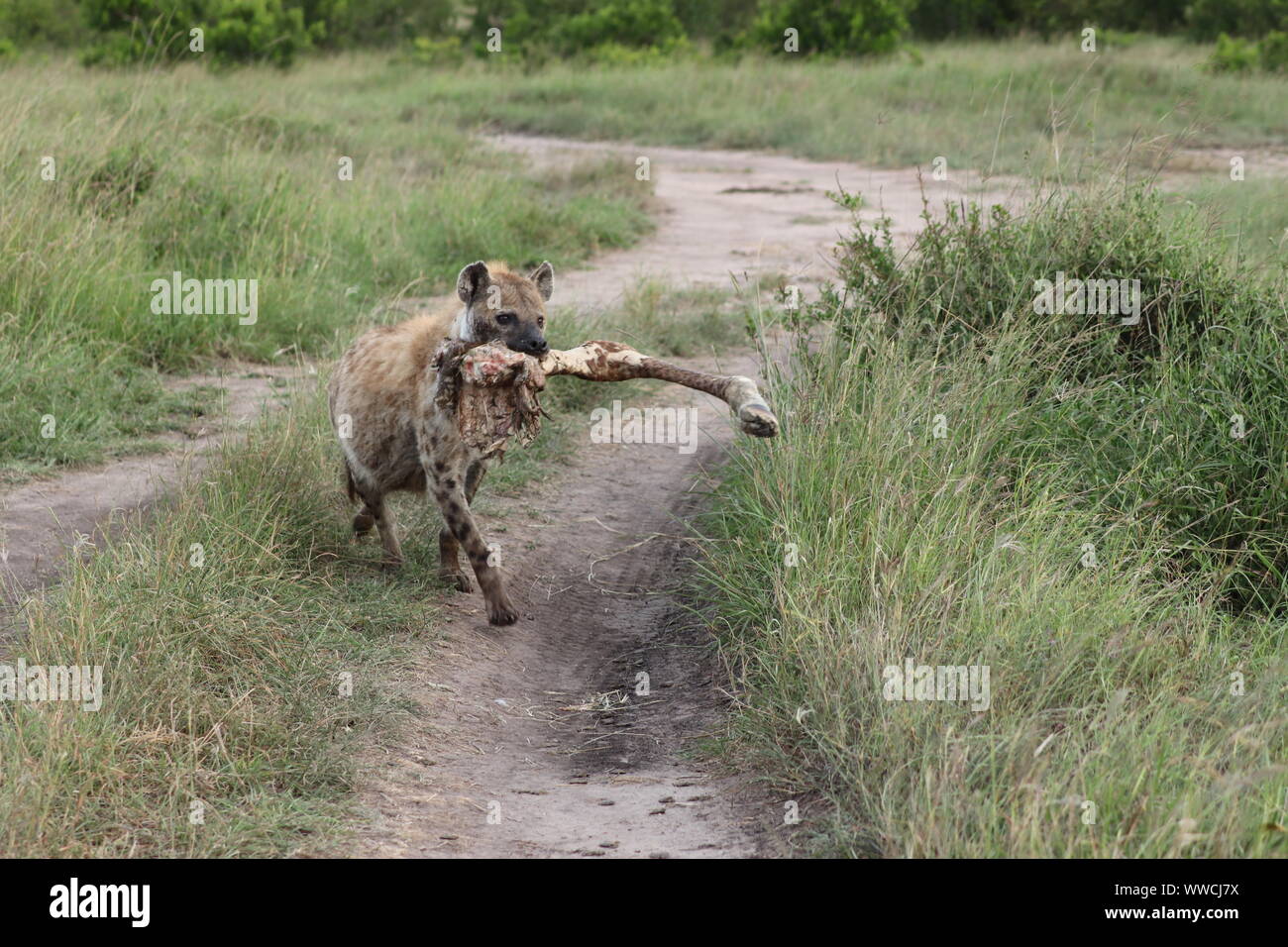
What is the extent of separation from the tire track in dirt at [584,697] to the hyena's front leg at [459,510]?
0.34ft

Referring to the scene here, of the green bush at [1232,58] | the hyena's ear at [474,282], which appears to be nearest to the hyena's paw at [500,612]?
the hyena's ear at [474,282]

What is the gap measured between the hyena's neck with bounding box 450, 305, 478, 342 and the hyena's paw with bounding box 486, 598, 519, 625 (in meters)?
0.92

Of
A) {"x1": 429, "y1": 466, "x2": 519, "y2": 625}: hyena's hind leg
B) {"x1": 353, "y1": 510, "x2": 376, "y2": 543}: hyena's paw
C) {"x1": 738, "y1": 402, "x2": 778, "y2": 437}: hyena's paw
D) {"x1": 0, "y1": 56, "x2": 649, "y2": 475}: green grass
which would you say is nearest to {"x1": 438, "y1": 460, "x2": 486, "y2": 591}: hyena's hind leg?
{"x1": 429, "y1": 466, "x2": 519, "y2": 625}: hyena's hind leg

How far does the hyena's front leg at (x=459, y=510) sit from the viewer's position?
4730 millimetres

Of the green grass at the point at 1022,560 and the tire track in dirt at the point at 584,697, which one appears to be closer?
the green grass at the point at 1022,560

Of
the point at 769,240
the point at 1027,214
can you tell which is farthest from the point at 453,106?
the point at 1027,214

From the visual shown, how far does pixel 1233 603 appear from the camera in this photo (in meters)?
4.82

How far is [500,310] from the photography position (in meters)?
4.63

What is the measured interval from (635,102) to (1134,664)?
16.4 meters

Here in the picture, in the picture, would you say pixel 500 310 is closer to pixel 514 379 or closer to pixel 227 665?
pixel 514 379

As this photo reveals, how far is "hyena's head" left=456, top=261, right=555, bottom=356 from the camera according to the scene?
4.60 meters

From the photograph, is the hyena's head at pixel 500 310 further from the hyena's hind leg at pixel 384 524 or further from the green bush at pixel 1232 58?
the green bush at pixel 1232 58

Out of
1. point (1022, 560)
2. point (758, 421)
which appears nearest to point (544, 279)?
point (758, 421)
